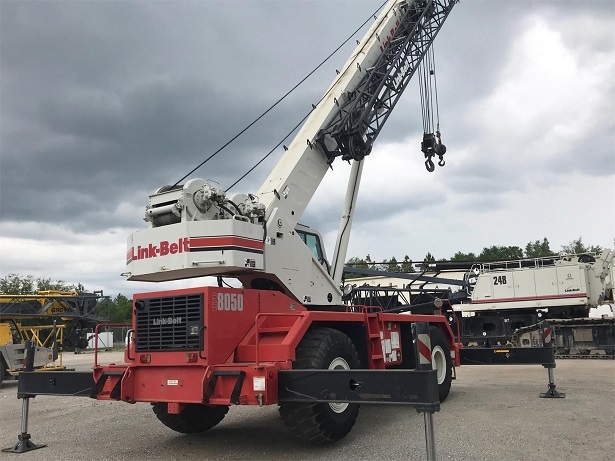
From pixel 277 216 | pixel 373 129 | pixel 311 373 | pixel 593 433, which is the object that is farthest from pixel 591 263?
pixel 311 373

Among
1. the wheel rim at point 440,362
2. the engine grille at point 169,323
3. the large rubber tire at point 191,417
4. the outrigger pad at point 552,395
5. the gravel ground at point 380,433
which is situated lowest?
the gravel ground at point 380,433

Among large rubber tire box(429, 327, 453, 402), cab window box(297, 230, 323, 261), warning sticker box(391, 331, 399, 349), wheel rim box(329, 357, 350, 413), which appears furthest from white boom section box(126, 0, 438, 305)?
large rubber tire box(429, 327, 453, 402)

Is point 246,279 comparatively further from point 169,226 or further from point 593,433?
point 593,433

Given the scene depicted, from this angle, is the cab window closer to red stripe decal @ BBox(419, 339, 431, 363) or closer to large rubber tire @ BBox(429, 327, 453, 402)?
large rubber tire @ BBox(429, 327, 453, 402)

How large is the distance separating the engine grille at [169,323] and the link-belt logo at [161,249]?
66cm

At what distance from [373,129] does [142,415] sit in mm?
7364

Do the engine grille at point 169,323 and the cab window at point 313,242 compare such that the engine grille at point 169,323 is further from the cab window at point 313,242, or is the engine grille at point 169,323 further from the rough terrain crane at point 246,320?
the cab window at point 313,242

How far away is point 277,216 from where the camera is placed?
862 cm

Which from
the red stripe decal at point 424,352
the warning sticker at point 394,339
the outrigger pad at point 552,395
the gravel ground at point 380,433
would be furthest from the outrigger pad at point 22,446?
the outrigger pad at point 552,395

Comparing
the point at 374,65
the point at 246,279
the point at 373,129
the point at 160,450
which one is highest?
the point at 374,65

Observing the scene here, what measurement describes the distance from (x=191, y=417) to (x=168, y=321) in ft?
6.00

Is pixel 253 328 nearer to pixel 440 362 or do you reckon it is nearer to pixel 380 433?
pixel 380 433

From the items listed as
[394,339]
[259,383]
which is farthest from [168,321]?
[394,339]

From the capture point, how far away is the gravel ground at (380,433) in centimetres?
681
